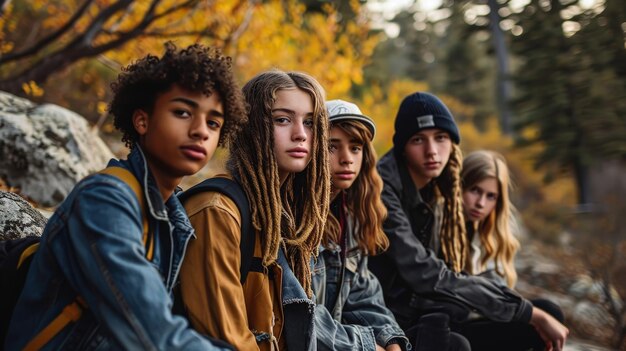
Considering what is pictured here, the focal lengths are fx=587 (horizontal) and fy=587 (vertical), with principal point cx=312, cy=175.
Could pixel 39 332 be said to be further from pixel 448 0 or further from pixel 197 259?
pixel 448 0

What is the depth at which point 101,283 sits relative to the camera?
59.2 inches

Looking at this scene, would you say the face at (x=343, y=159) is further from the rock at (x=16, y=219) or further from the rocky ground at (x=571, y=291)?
the rocky ground at (x=571, y=291)

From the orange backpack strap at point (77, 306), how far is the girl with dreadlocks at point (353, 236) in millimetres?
1049

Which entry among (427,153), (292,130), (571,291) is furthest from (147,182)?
(571,291)

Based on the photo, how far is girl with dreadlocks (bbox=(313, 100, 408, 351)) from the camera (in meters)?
2.68

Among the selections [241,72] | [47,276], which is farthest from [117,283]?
[241,72]

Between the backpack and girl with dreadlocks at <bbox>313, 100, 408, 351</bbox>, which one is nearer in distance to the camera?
the backpack

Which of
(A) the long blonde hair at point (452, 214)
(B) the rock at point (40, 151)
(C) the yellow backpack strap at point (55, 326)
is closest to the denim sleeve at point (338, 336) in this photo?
(C) the yellow backpack strap at point (55, 326)

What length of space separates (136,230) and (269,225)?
56 cm

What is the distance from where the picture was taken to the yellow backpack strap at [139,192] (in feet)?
5.46

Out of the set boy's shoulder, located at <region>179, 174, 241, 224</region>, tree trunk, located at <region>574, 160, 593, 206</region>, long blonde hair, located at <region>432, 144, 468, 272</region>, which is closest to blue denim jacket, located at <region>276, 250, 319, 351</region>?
boy's shoulder, located at <region>179, 174, 241, 224</region>

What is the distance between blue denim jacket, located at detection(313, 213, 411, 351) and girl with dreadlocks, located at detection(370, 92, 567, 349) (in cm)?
30

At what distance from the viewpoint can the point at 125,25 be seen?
7664 millimetres

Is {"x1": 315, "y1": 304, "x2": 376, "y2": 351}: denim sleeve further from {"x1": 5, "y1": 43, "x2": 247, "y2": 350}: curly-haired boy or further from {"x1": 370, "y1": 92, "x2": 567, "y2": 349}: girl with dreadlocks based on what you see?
{"x1": 5, "y1": 43, "x2": 247, "y2": 350}: curly-haired boy
